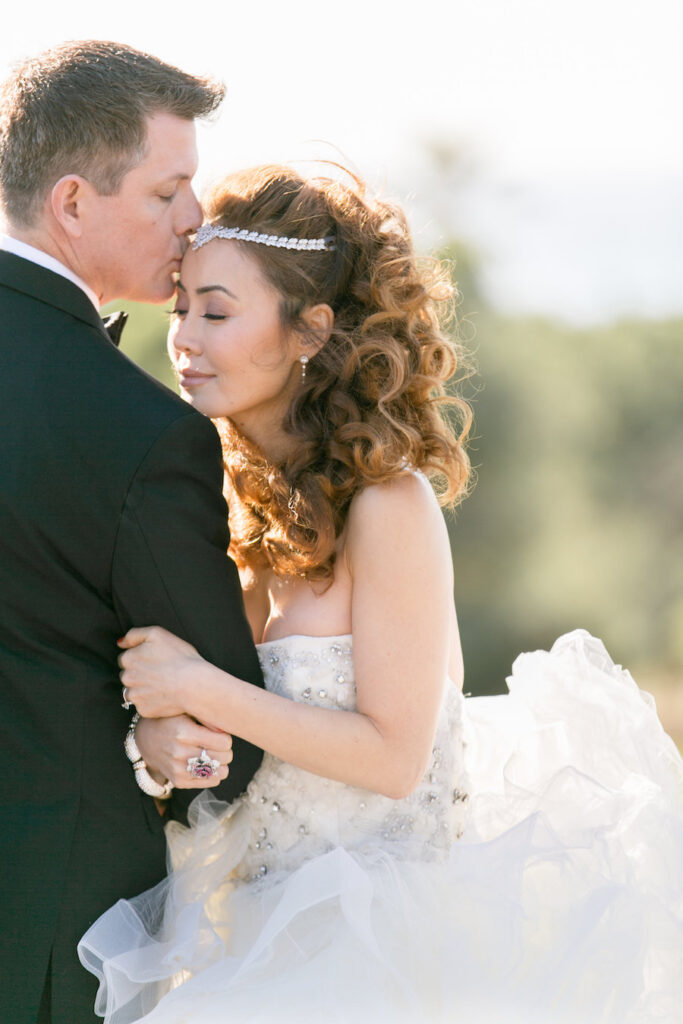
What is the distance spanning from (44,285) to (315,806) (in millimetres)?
1314

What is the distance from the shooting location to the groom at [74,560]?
2.15 m

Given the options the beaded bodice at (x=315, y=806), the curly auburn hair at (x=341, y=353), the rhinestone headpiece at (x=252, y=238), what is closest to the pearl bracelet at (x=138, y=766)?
the beaded bodice at (x=315, y=806)

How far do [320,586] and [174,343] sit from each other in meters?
0.71

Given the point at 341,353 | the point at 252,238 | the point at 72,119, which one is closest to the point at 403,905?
the point at 341,353

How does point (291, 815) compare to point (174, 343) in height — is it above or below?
below

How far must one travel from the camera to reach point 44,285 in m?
2.26

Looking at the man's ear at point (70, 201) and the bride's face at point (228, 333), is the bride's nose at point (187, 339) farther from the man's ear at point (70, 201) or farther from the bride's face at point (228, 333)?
the man's ear at point (70, 201)

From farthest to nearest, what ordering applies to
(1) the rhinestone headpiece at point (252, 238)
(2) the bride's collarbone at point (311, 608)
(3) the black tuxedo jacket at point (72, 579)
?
(1) the rhinestone headpiece at point (252, 238) < (2) the bride's collarbone at point (311, 608) < (3) the black tuxedo jacket at point (72, 579)

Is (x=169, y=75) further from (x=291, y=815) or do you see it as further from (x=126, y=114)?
(x=291, y=815)

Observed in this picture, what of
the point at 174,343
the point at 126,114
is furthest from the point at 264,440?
the point at 126,114

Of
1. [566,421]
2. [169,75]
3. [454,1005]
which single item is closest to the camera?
[454,1005]

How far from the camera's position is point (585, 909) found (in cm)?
233

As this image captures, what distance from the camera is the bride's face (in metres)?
2.68

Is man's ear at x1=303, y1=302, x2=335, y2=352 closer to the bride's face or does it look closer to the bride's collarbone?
the bride's face
